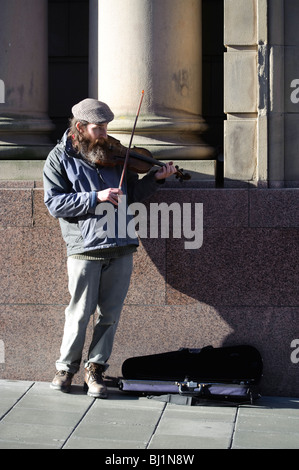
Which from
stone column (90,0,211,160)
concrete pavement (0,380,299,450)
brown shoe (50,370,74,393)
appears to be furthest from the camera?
stone column (90,0,211,160)

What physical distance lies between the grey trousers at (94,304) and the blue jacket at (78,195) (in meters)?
0.17

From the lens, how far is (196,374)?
712cm

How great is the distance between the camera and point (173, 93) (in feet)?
25.4

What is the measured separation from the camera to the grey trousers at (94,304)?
22.9 feet

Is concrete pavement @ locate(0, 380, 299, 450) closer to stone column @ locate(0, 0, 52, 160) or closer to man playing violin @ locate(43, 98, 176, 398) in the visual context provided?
man playing violin @ locate(43, 98, 176, 398)

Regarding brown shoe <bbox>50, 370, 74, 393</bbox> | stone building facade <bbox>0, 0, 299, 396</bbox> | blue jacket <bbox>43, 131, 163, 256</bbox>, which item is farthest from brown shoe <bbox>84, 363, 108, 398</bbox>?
blue jacket <bbox>43, 131, 163, 256</bbox>

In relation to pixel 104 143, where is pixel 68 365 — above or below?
below

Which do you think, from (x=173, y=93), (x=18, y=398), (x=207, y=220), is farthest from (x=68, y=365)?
(x=173, y=93)

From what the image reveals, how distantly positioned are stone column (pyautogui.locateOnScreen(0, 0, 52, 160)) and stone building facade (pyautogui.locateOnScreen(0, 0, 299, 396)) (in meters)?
0.01

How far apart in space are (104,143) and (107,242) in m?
0.69

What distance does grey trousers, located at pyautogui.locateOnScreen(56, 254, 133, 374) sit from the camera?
696cm

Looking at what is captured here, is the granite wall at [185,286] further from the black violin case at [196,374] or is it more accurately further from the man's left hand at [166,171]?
the man's left hand at [166,171]
